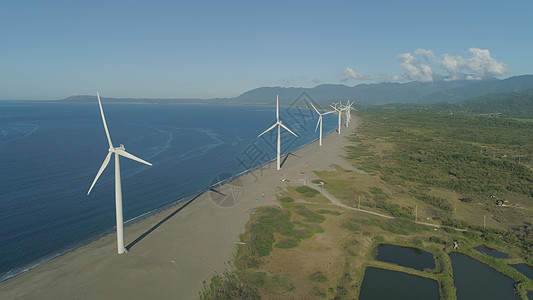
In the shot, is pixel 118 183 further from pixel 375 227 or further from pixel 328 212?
pixel 375 227

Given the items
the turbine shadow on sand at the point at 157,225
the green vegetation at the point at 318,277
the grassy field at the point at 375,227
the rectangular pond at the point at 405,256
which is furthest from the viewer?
the turbine shadow on sand at the point at 157,225

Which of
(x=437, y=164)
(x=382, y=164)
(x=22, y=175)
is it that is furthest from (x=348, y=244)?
(x=22, y=175)

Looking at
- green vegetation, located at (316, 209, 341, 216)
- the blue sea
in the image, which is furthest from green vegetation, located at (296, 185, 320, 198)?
the blue sea

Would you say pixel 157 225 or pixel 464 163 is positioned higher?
pixel 464 163

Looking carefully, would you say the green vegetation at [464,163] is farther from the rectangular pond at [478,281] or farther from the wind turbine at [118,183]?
the wind turbine at [118,183]

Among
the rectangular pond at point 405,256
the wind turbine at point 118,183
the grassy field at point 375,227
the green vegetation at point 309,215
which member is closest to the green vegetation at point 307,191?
the grassy field at point 375,227

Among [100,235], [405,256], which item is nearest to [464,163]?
[405,256]

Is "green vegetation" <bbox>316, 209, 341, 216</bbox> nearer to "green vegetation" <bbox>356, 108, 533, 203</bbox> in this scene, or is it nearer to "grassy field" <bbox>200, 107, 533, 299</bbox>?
"grassy field" <bbox>200, 107, 533, 299</bbox>
